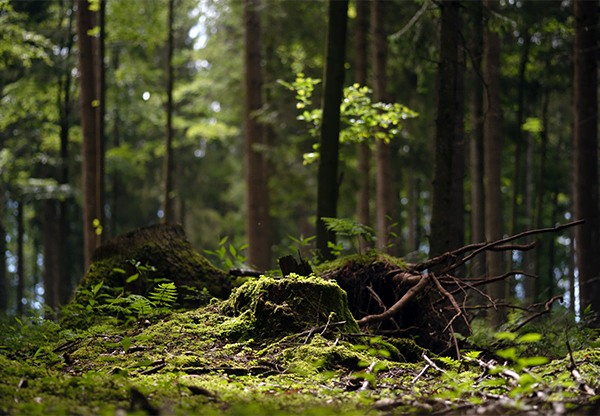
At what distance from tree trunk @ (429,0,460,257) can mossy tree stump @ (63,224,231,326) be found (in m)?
2.94

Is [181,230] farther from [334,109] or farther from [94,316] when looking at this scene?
[334,109]

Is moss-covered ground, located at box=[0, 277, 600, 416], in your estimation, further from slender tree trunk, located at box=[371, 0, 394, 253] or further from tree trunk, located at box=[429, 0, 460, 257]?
slender tree trunk, located at box=[371, 0, 394, 253]

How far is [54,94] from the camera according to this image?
16859 mm

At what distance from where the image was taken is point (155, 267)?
543 cm

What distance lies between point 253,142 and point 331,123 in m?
6.54

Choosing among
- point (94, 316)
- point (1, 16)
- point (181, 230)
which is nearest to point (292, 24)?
point (1, 16)

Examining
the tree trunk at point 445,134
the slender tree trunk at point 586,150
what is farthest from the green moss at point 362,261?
the slender tree trunk at point 586,150

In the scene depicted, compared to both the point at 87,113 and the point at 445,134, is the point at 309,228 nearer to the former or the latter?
the point at 87,113

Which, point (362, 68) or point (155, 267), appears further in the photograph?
point (362, 68)

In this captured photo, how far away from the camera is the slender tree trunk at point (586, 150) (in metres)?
8.92

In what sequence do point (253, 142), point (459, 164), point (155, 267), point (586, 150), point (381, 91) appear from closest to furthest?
1. point (155, 267)
2. point (586, 150)
3. point (459, 164)
4. point (381, 91)
5. point (253, 142)

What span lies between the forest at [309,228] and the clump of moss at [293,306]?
0.8 inches

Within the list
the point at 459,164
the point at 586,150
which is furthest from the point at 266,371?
the point at 586,150

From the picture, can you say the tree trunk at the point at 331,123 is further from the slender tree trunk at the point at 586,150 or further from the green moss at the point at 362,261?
the slender tree trunk at the point at 586,150
